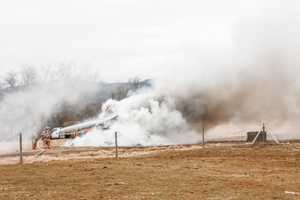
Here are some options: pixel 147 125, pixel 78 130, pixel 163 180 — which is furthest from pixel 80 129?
pixel 163 180

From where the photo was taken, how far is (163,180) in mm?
19219

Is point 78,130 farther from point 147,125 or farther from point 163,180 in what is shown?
point 163,180

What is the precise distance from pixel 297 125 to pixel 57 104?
94.5 ft

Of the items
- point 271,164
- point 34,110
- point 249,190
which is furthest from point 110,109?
point 249,190

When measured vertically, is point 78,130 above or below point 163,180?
above

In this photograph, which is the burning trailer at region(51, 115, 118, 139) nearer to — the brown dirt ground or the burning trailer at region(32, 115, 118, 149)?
the burning trailer at region(32, 115, 118, 149)

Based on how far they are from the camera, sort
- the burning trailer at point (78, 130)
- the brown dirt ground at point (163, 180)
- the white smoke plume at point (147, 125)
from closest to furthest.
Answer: the brown dirt ground at point (163, 180) < the white smoke plume at point (147, 125) < the burning trailer at point (78, 130)

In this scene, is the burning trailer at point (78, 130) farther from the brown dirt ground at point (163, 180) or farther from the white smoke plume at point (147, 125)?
the brown dirt ground at point (163, 180)

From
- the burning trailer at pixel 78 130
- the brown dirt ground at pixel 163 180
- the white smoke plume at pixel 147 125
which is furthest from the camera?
the burning trailer at pixel 78 130

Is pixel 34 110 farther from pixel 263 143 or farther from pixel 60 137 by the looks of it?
pixel 263 143

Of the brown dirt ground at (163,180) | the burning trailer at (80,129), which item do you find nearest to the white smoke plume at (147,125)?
the burning trailer at (80,129)

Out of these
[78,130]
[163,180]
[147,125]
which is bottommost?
[163,180]

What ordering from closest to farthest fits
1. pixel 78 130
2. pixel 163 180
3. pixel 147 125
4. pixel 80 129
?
1. pixel 163 180
2. pixel 147 125
3. pixel 78 130
4. pixel 80 129

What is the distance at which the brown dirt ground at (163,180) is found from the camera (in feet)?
53.1
